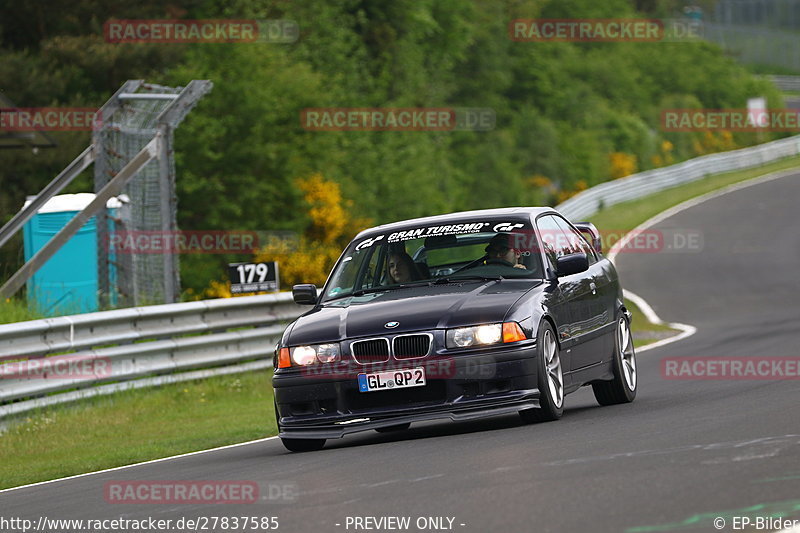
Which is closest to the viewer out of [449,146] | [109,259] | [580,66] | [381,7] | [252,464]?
[252,464]

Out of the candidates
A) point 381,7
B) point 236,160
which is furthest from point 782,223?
point 381,7

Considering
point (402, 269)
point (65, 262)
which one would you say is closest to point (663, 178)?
point (65, 262)

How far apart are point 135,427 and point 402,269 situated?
429 centimetres

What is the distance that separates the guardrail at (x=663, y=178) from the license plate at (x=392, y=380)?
35.5 m

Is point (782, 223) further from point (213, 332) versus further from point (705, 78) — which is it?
point (705, 78)

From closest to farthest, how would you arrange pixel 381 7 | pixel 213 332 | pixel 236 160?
1. pixel 213 332
2. pixel 236 160
3. pixel 381 7

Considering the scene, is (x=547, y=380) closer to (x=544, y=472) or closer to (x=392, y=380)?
(x=392, y=380)

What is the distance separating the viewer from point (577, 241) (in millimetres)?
12242

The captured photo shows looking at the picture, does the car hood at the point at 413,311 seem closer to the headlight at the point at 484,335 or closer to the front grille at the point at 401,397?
the headlight at the point at 484,335

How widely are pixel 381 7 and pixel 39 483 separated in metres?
55.9

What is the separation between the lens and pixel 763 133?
89.8 meters

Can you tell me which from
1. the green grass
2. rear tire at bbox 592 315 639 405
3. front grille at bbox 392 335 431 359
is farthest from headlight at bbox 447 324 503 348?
the green grass

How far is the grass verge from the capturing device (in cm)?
1178

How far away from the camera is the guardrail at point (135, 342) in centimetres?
1401
